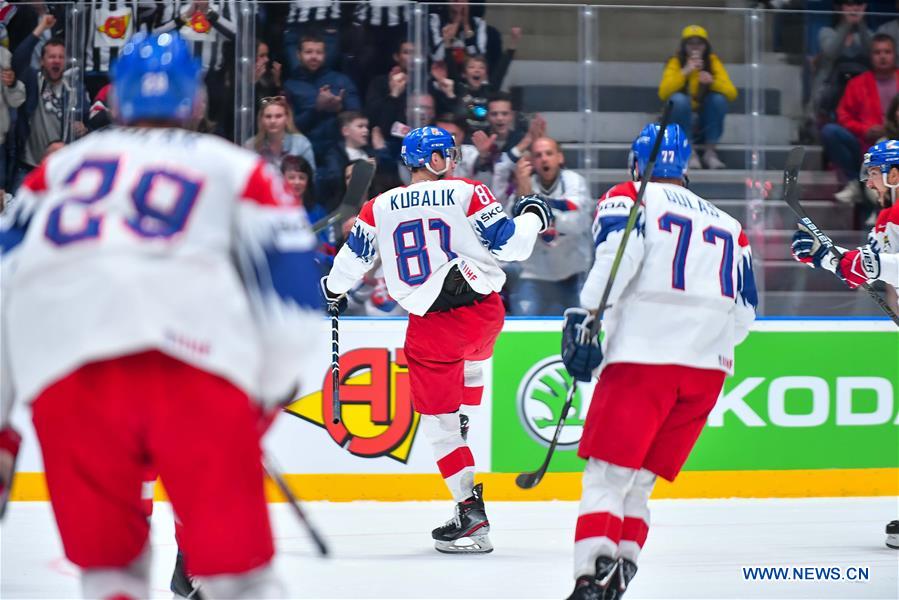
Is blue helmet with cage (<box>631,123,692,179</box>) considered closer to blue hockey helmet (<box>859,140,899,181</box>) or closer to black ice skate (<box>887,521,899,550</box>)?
blue hockey helmet (<box>859,140,899,181</box>)

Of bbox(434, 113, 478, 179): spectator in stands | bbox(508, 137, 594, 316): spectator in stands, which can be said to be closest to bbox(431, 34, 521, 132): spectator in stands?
bbox(434, 113, 478, 179): spectator in stands

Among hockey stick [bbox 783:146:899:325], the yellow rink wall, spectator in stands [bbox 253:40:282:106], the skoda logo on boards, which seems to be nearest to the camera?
hockey stick [bbox 783:146:899:325]

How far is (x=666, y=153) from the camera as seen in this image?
3.56 m

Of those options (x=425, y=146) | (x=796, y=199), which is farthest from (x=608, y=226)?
(x=796, y=199)

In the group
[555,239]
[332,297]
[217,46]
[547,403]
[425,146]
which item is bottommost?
[547,403]

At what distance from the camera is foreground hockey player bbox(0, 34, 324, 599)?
2.03 meters

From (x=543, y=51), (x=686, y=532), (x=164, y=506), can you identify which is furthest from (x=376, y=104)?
(x=686, y=532)

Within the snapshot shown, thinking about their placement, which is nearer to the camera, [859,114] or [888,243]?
[888,243]

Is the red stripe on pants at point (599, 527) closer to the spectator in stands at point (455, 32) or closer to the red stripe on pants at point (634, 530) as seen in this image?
the red stripe on pants at point (634, 530)

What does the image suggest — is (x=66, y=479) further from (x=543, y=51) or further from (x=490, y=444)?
(x=543, y=51)

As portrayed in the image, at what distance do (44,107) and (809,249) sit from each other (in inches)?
156

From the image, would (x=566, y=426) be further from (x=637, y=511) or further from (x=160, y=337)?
(x=160, y=337)

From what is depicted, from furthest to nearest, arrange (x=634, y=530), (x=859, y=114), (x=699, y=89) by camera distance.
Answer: (x=859, y=114) → (x=699, y=89) → (x=634, y=530)

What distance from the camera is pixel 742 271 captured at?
3609 mm
